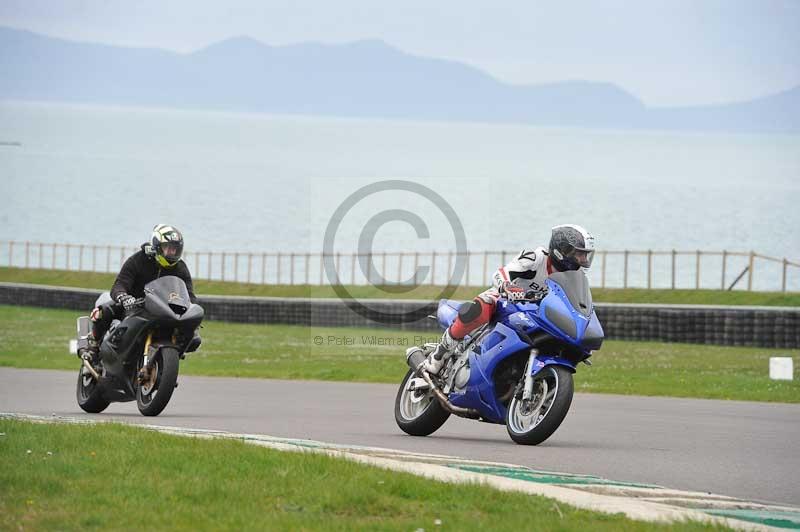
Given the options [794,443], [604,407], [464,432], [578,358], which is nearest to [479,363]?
[578,358]

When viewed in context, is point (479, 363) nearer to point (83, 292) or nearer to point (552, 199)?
point (83, 292)

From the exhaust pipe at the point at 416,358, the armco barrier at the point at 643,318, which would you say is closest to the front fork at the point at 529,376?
the exhaust pipe at the point at 416,358

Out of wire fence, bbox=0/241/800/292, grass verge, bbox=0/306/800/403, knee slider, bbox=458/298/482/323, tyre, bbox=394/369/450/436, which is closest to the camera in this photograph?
knee slider, bbox=458/298/482/323

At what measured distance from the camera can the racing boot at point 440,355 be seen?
13.9m

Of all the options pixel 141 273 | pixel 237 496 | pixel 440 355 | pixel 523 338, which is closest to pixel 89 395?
pixel 141 273

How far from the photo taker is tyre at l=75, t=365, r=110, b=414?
16.9 meters

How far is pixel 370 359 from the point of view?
32969mm

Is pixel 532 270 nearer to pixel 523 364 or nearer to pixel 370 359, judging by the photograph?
pixel 523 364

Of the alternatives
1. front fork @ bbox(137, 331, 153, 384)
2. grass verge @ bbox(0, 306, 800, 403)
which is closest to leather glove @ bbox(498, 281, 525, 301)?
front fork @ bbox(137, 331, 153, 384)

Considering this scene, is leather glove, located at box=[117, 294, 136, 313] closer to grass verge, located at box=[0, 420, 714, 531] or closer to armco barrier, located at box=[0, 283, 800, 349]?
grass verge, located at box=[0, 420, 714, 531]

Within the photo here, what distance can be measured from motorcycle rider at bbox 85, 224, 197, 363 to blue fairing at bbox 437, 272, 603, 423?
375 cm

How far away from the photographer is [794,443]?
14.4m

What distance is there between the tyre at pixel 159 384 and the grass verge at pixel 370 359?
29.0 feet

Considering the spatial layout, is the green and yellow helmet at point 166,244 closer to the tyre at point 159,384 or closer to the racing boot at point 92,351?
the tyre at point 159,384
